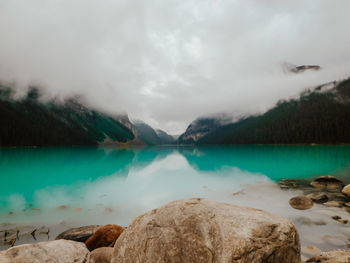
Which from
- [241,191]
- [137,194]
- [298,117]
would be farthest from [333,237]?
[298,117]

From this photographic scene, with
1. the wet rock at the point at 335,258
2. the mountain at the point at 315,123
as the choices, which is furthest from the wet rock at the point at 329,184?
the mountain at the point at 315,123

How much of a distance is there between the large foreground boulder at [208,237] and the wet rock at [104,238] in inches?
169

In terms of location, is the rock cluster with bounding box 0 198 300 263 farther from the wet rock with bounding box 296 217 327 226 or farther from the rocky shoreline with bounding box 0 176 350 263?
the wet rock with bounding box 296 217 327 226

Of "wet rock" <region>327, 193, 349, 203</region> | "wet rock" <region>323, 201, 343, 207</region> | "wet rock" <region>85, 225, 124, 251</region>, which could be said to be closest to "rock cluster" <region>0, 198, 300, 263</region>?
"wet rock" <region>85, 225, 124, 251</region>

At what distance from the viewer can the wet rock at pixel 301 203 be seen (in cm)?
1473

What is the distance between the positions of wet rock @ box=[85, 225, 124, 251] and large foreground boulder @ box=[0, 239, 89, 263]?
2.52 meters

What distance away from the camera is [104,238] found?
8.79 m

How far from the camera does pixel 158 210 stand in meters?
5.30

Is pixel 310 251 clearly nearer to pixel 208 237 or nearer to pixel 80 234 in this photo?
pixel 208 237

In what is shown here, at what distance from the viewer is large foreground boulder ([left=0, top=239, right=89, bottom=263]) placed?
5043mm

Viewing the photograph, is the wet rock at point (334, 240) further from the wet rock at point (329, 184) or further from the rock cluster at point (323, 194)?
the wet rock at point (329, 184)

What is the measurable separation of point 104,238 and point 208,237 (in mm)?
6551

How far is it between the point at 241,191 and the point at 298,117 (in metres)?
176

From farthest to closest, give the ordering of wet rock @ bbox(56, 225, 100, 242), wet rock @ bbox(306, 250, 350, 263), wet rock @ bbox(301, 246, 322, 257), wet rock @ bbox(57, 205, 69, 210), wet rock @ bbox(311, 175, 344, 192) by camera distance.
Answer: wet rock @ bbox(311, 175, 344, 192), wet rock @ bbox(57, 205, 69, 210), wet rock @ bbox(56, 225, 100, 242), wet rock @ bbox(301, 246, 322, 257), wet rock @ bbox(306, 250, 350, 263)
